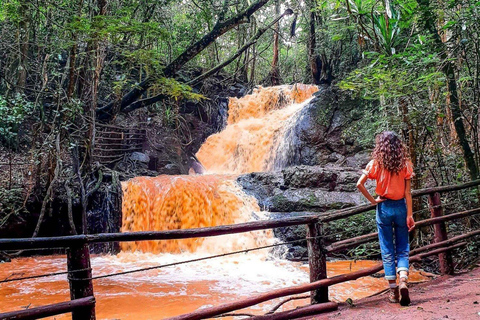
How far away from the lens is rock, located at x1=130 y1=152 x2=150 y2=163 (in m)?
13.1

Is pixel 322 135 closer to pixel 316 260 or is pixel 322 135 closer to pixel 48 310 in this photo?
pixel 316 260

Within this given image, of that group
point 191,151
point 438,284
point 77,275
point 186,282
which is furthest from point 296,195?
point 191,151

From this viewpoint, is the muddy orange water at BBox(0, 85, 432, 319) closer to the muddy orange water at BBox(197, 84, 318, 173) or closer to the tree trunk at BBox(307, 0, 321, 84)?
the muddy orange water at BBox(197, 84, 318, 173)

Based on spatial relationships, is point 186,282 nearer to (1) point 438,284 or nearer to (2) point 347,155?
(1) point 438,284

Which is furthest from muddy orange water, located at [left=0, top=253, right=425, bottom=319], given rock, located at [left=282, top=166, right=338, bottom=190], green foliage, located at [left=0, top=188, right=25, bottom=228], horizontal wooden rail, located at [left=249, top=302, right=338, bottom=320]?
rock, located at [left=282, top=166, right=338, bottom=190]

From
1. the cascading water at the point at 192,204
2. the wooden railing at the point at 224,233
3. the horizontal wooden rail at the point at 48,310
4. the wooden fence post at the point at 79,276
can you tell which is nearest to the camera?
the horizontal wooden rail at the point at 48,310

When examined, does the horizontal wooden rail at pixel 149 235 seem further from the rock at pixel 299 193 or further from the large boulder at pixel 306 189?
the large boulder at pixel 306 189

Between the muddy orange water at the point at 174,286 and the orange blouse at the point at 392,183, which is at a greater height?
the orange blouse at the point at 392,183

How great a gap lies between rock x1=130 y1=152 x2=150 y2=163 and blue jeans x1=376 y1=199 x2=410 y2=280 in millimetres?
11086

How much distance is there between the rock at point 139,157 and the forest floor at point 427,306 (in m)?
10.9

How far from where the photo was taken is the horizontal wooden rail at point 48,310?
7.06 feet

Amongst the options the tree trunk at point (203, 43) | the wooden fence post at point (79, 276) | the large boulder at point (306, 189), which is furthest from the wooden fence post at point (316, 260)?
the tree trunk at point (203, 43)

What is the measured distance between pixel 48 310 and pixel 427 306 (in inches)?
119

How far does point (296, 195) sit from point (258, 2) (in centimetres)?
489
